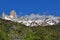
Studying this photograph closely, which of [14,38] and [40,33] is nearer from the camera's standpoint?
[14,38]

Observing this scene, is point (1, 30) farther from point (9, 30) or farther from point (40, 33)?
point (40, 33)

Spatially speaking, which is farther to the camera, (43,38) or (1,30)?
(43,38)

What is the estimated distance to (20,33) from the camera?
61938mm

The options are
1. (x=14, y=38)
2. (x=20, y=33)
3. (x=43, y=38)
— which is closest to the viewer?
(x=14, y=38)

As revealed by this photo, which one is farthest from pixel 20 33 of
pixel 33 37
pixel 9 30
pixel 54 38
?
pixel 54 38

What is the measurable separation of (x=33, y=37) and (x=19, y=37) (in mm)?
12340

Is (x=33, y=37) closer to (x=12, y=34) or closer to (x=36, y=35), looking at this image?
(x=36, y=35)

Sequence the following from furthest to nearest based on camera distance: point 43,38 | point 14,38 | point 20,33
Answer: point 43,38, point 20,33, point 14,38

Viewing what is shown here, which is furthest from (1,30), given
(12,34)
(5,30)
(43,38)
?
(43,38)

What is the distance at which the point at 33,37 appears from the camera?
228 feet

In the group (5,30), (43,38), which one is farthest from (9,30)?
(43,38)

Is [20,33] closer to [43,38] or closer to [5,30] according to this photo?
[5,30]

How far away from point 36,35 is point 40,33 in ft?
3.66

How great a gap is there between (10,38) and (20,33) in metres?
5.03
